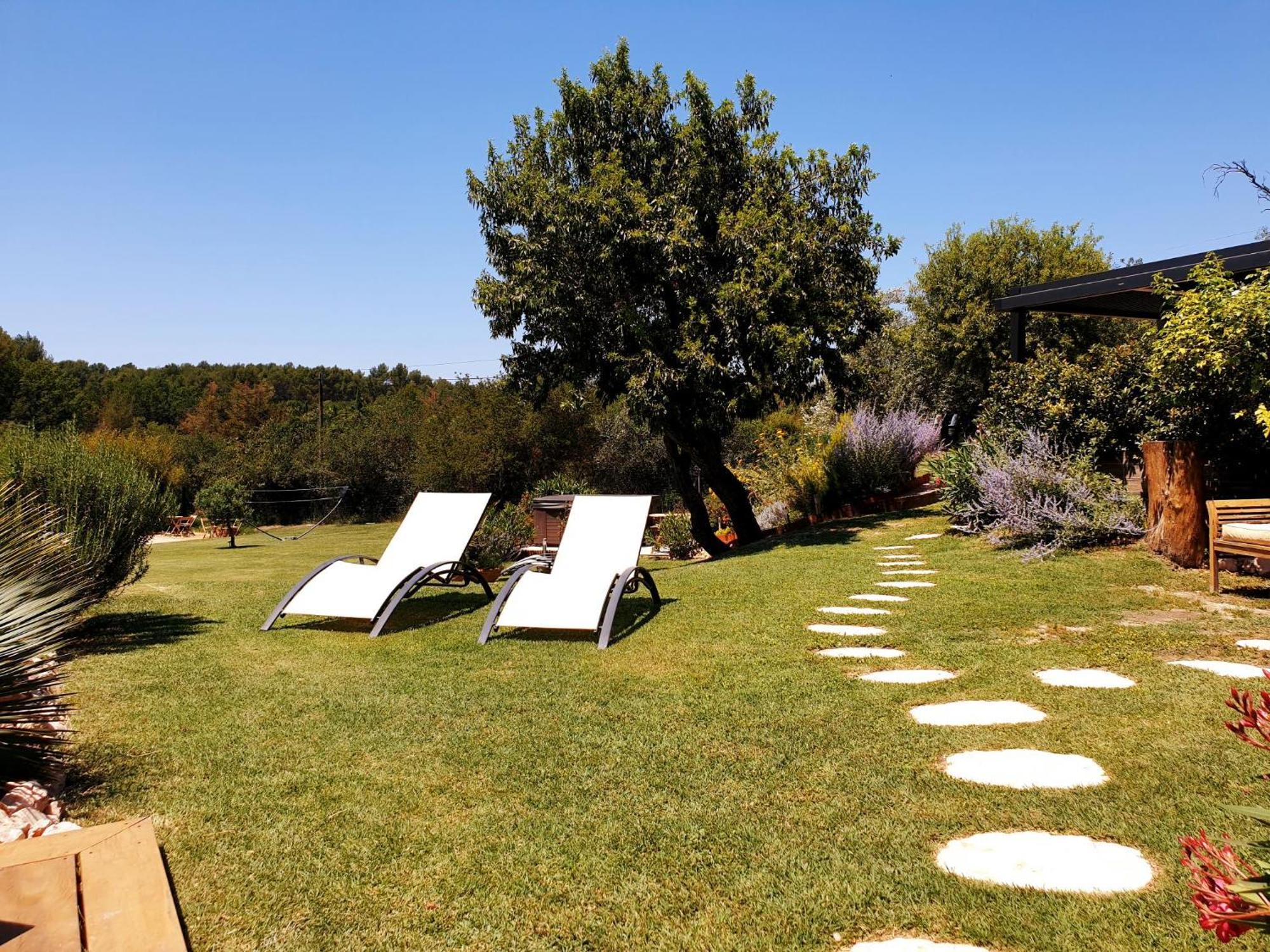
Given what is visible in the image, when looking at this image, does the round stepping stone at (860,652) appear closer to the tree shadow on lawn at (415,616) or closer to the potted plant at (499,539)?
the tree shadow on lawn at (415,616)

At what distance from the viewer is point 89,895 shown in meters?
2.04

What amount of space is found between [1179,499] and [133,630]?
8.46m

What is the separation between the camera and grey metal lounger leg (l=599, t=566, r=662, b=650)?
220 inches

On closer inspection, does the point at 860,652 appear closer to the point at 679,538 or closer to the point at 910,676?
the point at 910,676

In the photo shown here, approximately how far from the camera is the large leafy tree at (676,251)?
35.4 feet

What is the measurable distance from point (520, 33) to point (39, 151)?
25.5ft

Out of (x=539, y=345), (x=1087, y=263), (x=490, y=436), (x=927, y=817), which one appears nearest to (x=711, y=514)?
(x=539, y=345)

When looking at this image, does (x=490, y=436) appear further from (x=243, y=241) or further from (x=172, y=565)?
(x=172, y=565)

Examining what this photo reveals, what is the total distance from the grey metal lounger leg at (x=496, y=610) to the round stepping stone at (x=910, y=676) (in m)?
2.57

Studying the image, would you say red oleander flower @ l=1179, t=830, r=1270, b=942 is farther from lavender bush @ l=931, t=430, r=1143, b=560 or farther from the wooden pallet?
lavender bush @ l=931, t=430, r=1143, b=560

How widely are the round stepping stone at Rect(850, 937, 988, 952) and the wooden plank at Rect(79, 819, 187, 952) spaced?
1.52 m

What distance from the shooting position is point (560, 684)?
15.2 feet

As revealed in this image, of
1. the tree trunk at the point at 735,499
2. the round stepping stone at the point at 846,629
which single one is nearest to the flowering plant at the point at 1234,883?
the round stepping stone at the point at 846,629

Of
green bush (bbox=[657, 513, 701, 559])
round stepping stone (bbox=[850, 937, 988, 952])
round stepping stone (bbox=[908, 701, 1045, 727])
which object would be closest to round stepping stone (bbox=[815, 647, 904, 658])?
round stepping stone (bbox=[908, 701, 1045, 727])
